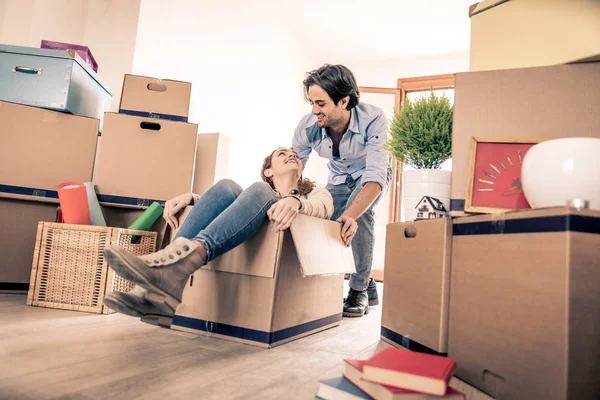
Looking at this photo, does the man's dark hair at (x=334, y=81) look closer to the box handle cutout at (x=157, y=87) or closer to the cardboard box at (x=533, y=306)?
the box handle cutout at (x=157, y=87)

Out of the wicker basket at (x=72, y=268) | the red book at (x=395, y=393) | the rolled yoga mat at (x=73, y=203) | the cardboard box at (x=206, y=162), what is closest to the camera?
the red book at (x=395, y=393)

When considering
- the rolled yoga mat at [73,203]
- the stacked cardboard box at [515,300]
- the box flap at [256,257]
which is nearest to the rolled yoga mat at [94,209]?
the rolled yoga mat at [73,203]

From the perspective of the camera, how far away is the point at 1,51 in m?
1.73

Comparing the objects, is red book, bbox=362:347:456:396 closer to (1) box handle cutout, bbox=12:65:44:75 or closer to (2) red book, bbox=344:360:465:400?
(2) red book, bbox=344:360:465:400

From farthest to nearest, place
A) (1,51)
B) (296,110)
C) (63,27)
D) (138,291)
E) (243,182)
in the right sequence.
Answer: (296,110), (243,182), (63,27), (1,51), (138,291)

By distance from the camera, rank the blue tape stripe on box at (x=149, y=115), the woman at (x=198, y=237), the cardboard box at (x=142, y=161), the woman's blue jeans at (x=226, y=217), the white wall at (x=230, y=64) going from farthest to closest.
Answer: the white wall at (x=230, y=64) < the blue tape stripe on box at (x=149, y=115) < the cardboard box at (x=142, y=161) < the woman's blue jeans at (x=226, y=217) < the woman at (x=198, y=237)

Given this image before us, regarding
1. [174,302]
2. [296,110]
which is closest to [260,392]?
[174,302]

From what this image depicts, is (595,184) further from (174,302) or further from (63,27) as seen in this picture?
(63,27)

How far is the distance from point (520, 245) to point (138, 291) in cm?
79

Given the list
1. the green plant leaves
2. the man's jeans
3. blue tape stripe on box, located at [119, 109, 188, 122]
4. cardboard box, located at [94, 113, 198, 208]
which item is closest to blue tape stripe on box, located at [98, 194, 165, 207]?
cardboard box, located at [94, 113, 198, 208]

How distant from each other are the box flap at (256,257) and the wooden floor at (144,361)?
0.63 ft

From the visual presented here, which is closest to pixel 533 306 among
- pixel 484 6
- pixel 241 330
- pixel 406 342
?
pixel 406 342

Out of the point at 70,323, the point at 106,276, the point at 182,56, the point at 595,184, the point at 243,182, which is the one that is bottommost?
the point at 70,323

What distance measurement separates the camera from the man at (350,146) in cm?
168
